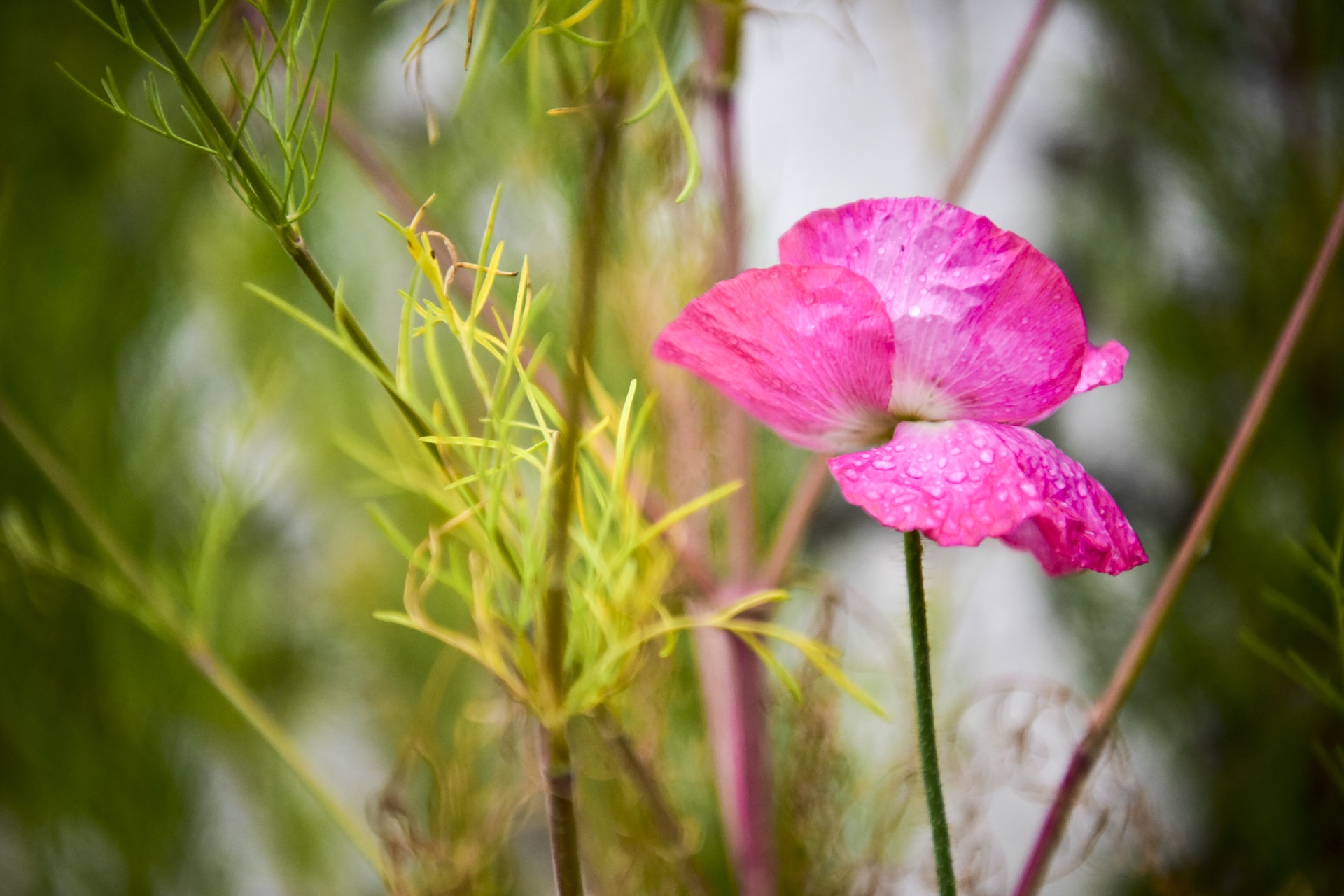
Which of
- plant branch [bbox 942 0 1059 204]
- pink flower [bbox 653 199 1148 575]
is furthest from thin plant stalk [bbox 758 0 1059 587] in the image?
pink flower [bbox 653 199 1148 575]

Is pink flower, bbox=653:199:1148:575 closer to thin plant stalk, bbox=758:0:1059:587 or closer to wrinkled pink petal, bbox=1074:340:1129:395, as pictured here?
wrinkled pink petal, bbox=1074:340:1129:395

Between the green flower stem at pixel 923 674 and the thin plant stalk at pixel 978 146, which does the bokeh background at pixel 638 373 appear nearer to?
the thin plant stalk at pixel 978 146

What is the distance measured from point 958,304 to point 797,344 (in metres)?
0.03

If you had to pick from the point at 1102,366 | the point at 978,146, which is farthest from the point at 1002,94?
the point at 1102,366

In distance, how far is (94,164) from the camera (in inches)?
19.5

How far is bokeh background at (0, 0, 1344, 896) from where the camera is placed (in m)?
0.36

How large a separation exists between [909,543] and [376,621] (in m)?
0.56

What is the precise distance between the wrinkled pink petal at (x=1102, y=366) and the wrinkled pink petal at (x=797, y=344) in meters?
0.03

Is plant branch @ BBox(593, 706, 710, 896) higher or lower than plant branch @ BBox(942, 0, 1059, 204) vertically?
lower

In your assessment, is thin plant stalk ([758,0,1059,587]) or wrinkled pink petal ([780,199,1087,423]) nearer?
wrinkled pink petal ([780,199,1087,423])

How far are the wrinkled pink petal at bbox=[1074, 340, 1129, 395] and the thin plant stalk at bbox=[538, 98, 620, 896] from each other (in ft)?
0.26

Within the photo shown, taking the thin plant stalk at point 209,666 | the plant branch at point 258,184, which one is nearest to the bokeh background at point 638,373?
the thin plant stalk at point 209,666

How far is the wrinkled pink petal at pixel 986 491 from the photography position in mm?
112

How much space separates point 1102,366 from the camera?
15 centimetres
